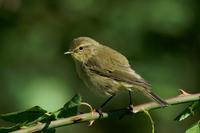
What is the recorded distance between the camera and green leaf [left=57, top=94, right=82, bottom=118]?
2652mm

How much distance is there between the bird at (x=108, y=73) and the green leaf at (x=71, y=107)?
1.24 m

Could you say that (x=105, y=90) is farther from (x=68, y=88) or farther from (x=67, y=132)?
(x=67, y=132)

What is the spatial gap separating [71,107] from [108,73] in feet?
5.55

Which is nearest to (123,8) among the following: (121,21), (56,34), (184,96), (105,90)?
(121,21)

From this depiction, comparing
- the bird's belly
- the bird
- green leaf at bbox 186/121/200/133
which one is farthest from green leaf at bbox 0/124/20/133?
the bird's belly

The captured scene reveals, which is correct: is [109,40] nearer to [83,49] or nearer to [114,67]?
[83,49]

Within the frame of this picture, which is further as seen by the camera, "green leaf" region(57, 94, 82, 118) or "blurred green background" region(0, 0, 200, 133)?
"blurred green background" region(0, 0, 200, 133)

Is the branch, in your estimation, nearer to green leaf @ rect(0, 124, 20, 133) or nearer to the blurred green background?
green leaf @ rect(0, 124, 20, 133)

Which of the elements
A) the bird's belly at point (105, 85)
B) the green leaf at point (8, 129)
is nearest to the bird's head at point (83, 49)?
the bird's belly at point (105, 85)

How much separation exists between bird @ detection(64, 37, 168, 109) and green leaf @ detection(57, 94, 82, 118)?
1237mm

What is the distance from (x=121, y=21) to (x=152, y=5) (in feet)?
1.26

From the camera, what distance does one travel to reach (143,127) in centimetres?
692

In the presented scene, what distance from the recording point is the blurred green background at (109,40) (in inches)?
254

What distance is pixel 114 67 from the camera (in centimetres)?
435
